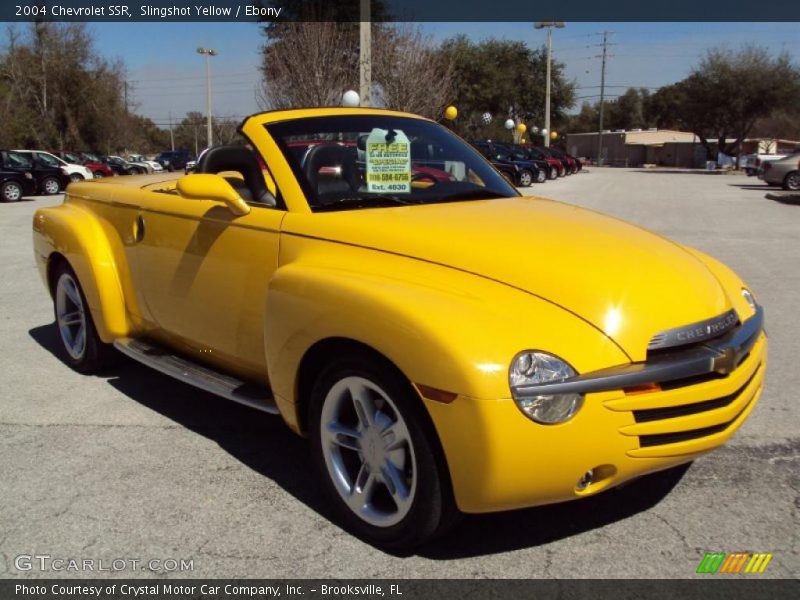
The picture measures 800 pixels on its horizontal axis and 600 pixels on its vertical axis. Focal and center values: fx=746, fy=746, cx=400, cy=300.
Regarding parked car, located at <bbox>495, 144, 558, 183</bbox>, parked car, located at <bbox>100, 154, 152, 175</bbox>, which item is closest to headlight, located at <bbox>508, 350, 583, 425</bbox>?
parked car, located at <bbox>495, 144, 558, 183</bbox>

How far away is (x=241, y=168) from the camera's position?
4.35 metres

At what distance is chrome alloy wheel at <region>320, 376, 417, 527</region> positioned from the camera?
284 centimetres

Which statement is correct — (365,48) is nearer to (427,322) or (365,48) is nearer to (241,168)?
(241,168)


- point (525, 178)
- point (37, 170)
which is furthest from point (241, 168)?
point (525, 178)

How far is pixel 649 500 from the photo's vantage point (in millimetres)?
3305

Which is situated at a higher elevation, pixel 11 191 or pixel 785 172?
pixel 785 172

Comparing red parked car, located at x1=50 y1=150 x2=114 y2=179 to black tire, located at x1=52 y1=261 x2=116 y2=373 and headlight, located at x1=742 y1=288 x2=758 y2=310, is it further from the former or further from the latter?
headlight, located at x1=742 y1=288 x2=758 y2=310

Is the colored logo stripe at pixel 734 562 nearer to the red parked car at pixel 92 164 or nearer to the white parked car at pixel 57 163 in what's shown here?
the white parked car at pixel 57 163

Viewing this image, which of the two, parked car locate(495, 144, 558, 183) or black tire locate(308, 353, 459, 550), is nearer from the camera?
black tire locate(308, 353, 459, 550)
